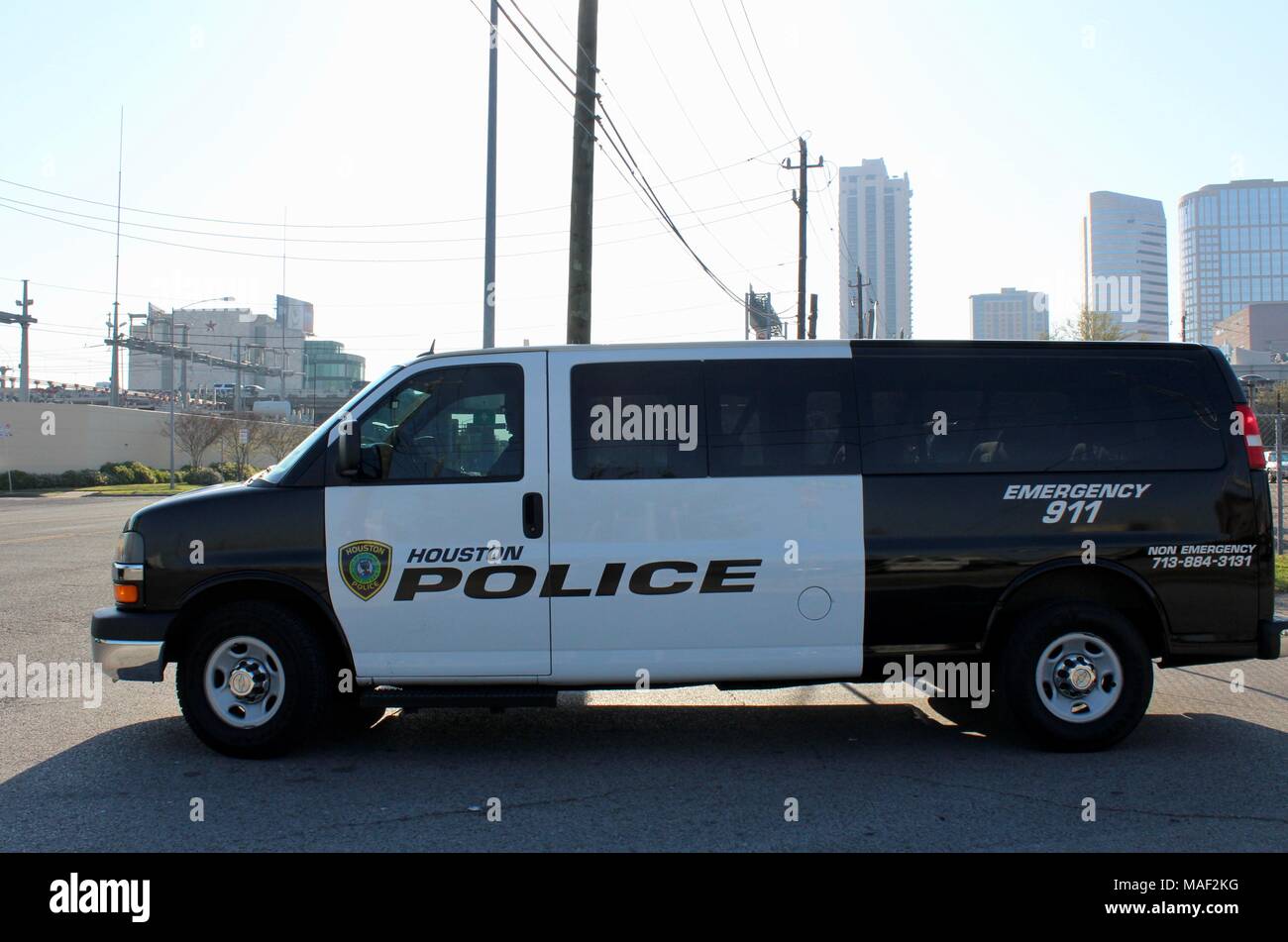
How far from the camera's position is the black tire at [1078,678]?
20.2 ft

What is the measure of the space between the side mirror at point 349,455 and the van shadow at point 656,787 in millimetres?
1689

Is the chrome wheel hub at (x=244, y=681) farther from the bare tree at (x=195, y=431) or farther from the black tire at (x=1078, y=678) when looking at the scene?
the bare tree at (x=195, y=431)

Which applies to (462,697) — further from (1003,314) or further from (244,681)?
(1003,314)

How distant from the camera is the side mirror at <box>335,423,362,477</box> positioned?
5938 mm

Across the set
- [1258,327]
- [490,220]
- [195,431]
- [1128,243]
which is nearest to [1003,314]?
[1258,327]

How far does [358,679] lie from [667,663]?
1769 millimetres

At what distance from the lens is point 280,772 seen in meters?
5.86

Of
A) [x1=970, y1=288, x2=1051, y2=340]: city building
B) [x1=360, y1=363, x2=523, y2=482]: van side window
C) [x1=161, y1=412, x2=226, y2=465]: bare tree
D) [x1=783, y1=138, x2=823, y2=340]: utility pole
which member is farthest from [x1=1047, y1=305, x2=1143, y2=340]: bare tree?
[x1=970, y1=288, x2=1051, y2=340]: city building

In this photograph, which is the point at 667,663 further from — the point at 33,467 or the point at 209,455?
the point at 209,455

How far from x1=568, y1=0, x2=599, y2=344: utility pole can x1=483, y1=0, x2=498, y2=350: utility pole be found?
3.75 meters

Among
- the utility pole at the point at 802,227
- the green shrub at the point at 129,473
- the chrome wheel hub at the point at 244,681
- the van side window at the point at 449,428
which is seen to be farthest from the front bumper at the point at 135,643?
the green shrub at the point at 129,473

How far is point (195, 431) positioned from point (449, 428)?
183ft

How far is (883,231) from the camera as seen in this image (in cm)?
10156

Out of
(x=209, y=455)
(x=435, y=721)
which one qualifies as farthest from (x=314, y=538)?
(x=209, y=455)
